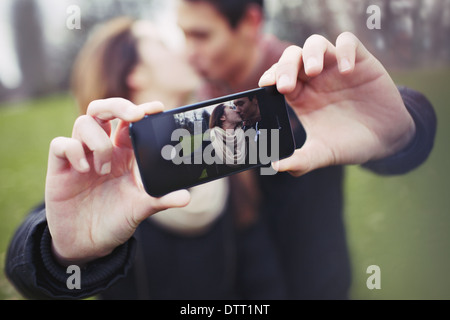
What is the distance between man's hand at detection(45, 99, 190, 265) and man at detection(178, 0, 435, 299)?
0.26 m

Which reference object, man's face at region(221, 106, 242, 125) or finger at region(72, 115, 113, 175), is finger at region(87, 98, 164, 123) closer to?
finger at region(72, 115, 113, 175)

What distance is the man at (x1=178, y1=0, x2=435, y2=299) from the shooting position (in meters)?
0.61

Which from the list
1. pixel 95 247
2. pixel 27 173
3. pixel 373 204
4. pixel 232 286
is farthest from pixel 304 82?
pixel 27 173

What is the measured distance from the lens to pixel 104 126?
58 centimetres

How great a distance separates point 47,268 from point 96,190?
0.63ft

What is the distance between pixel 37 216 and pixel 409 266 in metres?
1.53

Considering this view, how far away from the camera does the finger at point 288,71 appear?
551 mm

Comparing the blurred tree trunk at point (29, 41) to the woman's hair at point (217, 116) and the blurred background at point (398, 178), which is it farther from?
the woman's hair at point (217, 116)

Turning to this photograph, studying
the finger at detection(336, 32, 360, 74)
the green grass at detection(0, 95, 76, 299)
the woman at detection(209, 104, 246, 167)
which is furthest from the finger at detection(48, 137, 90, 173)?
the green grass at detection(0, 95, 76, 299)

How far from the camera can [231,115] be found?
0.60 meters

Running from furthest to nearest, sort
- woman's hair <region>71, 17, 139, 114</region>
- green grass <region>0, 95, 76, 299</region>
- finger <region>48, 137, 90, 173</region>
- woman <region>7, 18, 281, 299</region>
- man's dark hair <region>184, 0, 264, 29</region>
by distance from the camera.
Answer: green grass <region>0, 95, 76, 299</region> → man's dark hair <region>184, 0, 264, 29</region> → woman's hair <region>71, 17, 139, 114</region> → woman <region>7, 18, 281, 299</region> → finger <region>48, 137, 90, 173</region>

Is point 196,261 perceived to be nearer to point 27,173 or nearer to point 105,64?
point 105,64

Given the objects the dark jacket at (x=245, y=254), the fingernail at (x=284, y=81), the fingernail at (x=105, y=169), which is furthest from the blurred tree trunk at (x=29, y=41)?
the fingernail at (x=284, y=81)

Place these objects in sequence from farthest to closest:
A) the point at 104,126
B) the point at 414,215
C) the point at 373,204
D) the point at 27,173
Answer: the point at 27,173 → the point at 373,204 → the point at 414,215 → the point at 104,126
